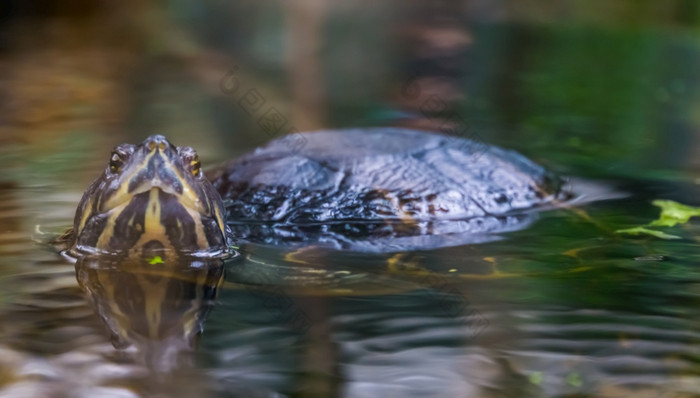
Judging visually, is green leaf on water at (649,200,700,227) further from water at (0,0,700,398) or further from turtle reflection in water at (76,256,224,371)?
turtle reflection in water at (76,256,224,371)

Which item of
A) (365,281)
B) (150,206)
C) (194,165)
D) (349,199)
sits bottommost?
(365,281)

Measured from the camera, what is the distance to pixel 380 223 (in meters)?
4.10

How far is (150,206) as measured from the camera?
3070mm

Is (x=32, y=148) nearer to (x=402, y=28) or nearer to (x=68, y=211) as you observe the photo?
(x=68, y=211)

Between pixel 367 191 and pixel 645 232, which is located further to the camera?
pixel 367 191

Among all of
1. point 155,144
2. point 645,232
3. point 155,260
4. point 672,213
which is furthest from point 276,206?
point 672,213

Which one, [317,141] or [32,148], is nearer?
[317,141]

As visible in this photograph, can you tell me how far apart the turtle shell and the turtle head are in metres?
0.59

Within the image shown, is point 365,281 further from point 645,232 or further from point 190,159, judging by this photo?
point 645,232

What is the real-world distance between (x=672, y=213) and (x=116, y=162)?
257 cm

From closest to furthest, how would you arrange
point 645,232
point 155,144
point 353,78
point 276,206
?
1. point 155,144
2. point 645,232
3. point 276,206
4. point 353,78

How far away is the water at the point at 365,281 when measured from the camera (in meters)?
2.31

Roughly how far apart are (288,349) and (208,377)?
291 millimetres

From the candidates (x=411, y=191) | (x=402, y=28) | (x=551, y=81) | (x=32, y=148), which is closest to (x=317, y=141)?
(x=411, y=191)
